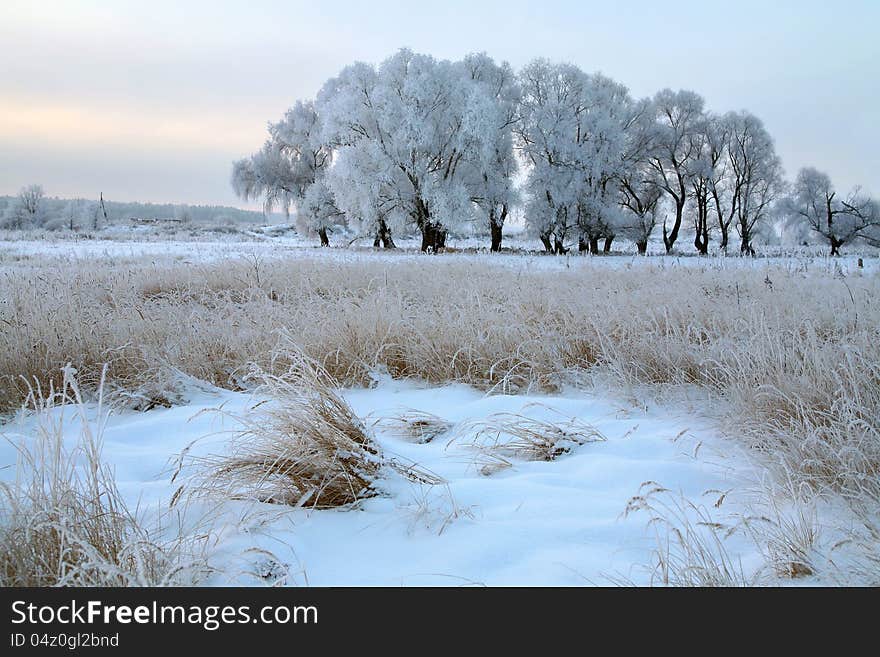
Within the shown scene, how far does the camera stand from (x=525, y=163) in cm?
2689

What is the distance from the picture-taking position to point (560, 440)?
264 cm

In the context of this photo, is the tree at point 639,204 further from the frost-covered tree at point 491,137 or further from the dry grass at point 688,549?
the dry grass at point 688,549

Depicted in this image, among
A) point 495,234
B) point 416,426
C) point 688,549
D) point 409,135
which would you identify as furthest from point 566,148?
point 688,549

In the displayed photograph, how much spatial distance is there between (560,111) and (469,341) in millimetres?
24137

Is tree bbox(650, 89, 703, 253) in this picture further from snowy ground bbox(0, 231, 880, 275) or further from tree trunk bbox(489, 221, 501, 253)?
snowy ground bbox(0, 231, 880, 275)

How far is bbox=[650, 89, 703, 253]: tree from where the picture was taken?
29.2 metres

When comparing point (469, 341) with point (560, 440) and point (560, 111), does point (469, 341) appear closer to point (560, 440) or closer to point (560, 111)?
point (560, 440)

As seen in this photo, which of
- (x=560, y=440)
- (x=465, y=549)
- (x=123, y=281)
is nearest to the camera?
(x=465, y=549)

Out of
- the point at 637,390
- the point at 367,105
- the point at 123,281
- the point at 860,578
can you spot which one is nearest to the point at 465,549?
the point at 860,578

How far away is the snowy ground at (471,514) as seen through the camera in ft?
5.35

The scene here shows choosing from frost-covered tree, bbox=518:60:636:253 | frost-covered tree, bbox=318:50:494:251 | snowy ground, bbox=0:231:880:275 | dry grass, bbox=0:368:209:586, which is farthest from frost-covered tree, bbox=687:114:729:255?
dry grass, bbox=0:368:209:586
